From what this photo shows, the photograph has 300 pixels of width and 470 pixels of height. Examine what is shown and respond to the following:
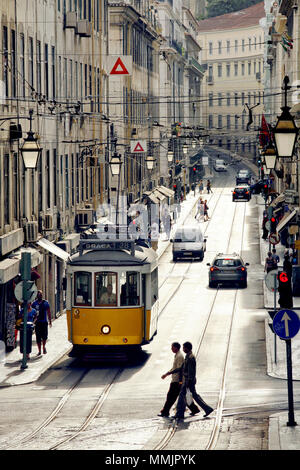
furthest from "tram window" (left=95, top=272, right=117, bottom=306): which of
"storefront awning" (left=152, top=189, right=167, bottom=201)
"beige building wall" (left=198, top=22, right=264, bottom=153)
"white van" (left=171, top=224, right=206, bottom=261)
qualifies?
"beige building wall" (left=198, top=22, right=264, bottom=153)

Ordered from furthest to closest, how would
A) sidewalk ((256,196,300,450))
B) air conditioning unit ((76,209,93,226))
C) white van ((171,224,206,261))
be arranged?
white van ((171,224,206,261))
air conditioning unit ((76,209,93,226))
sidewalk ((256,196,300,450))

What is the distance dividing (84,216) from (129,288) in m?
18.7

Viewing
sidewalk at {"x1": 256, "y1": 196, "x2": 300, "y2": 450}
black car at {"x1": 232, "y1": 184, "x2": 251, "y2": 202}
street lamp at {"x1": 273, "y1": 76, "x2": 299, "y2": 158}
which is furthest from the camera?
black car at {"x1": 232, "y1": 184, "x2": 251, "y2": 202}

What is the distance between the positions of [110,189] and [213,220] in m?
23.0

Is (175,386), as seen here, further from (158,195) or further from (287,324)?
(158,195)

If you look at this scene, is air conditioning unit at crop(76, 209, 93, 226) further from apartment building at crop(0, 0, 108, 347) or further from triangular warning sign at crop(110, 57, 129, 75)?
triangular warning sign at crop(110, 57, 129, 75)

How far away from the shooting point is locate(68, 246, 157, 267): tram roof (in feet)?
87.6

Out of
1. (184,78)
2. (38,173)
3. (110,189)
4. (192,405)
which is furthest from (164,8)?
(192,405)

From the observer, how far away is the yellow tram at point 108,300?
2652cm

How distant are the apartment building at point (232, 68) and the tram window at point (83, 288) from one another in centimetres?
13234

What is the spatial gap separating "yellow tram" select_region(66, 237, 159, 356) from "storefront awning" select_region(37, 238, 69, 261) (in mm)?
7207

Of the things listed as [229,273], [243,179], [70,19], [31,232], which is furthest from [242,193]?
[31,232]

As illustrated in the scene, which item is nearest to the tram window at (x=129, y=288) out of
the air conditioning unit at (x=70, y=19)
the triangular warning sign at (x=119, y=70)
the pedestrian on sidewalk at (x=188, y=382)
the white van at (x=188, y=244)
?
the pedestrian on sidewalk at (x=188, y=382)
